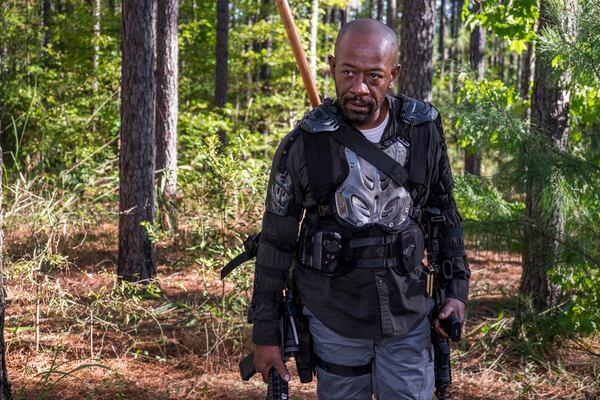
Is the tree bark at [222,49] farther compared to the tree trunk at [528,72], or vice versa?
the tree bark at [222,49]

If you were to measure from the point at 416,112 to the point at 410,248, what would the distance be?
22.5 inches

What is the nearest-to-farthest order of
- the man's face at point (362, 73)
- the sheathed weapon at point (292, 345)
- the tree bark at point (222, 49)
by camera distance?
1. the man's face at point (362, 73)
2. the sheathed weapon at point (292, 345)
3. the tree bark at point (222, 49)

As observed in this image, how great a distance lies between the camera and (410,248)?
2.73 metres

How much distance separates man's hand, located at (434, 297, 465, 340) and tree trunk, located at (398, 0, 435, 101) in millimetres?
5360

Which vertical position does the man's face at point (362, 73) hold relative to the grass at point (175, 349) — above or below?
above

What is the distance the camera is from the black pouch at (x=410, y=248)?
8.87 ft

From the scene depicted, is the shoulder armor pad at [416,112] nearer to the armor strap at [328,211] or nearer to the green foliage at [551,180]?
the armor strap at [328,211]

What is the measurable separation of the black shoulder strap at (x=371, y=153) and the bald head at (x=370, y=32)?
0.33 metres

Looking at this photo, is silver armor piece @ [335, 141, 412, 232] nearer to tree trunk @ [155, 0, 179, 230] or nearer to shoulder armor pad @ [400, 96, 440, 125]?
shoulder armor pad @ [400, 96, 440, 125]

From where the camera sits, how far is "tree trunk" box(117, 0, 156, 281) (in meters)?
7.62

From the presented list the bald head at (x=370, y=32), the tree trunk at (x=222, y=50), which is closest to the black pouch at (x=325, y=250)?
the bald head at (x=370, y=32)

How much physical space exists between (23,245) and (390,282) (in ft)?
19.3

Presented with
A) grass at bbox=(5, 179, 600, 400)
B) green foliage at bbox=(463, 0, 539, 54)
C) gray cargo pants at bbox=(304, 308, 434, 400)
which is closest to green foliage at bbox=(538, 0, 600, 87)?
green foliage at bbox=(463, 0, 539, 54)

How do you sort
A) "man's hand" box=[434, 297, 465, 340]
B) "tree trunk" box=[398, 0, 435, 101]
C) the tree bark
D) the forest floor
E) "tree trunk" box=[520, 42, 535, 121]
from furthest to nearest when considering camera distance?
the tree bark → "tree trunk" box=[398, 0, 435, 101] → "tree trunk" box=[520, 42, 535, 121] → the forest floor → "man's hand" box=[434, 297, 465, 340]
